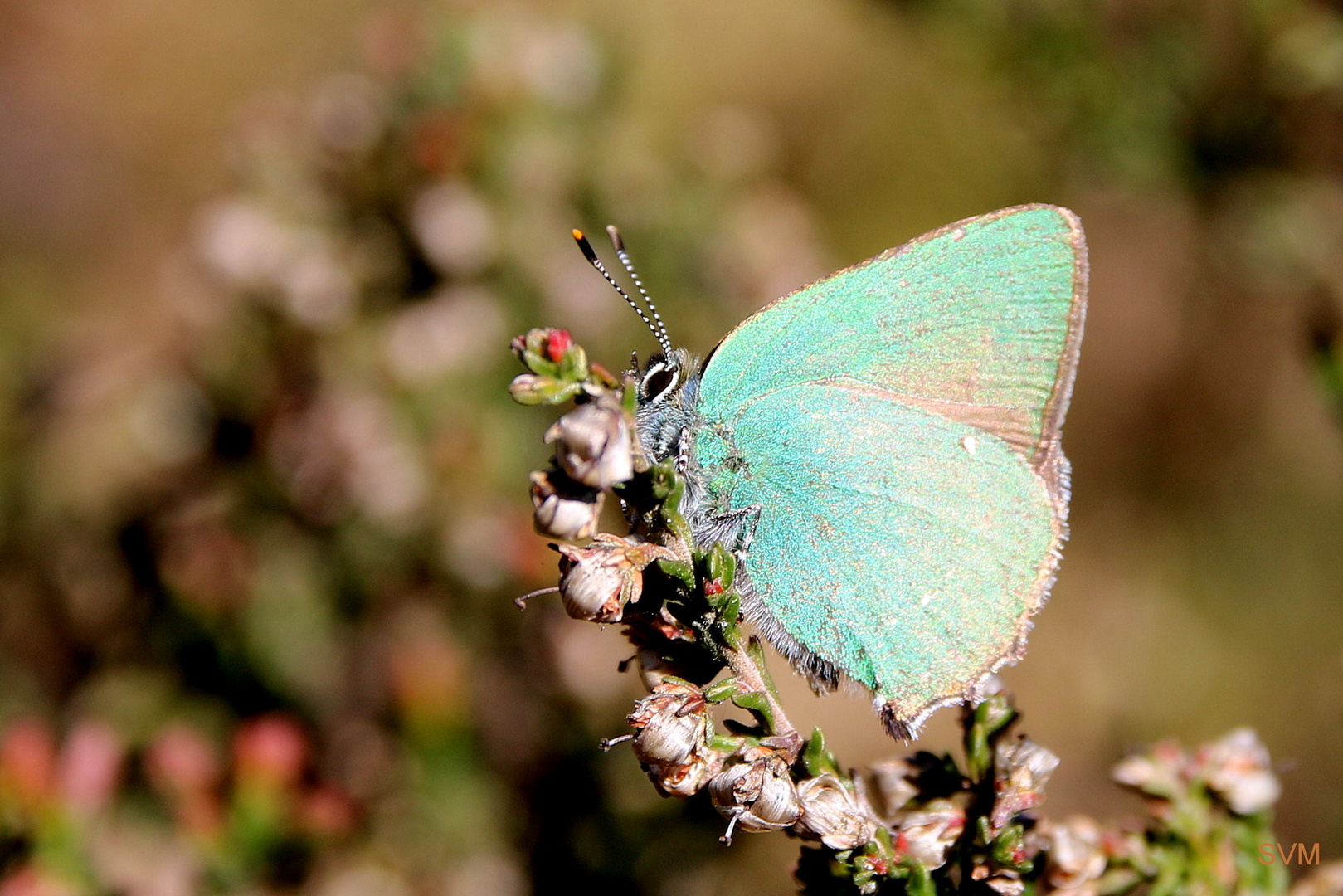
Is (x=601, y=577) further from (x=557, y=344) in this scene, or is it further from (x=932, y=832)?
(x=932, y=832)

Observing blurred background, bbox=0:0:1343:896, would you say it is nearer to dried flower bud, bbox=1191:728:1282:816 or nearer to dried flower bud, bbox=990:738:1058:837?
dried flower bud, bbox=1191:728:1282:816

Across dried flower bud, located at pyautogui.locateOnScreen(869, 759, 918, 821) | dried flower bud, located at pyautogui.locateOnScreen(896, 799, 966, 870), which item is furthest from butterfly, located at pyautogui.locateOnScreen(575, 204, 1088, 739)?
dried flower bud, located at pyautogui.locateOnScreen(896, 799, 966, 870)

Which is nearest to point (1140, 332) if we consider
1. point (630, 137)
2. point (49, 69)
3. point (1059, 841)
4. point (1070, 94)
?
point (1070, 94)

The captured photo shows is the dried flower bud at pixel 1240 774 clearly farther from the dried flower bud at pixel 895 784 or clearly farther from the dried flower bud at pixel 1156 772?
the dried flower bud at pixel 895 784

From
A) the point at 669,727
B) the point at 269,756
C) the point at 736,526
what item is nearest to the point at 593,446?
the point at 669,727

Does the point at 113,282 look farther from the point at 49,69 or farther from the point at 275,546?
the point at 275,546

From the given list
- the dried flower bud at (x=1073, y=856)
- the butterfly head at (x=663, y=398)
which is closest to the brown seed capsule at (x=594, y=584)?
the butterfly head at (x=663, y=398)
